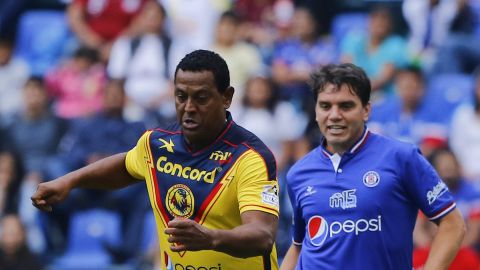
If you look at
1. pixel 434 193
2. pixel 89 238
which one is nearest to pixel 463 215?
pixel 89 238

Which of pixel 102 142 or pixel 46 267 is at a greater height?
pixel 102 142

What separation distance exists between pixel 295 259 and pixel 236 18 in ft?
24.5

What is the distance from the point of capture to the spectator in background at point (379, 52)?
1298cm

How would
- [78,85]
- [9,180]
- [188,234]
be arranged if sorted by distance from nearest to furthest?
1. [188,234]
2. [9,180]
3. [78,85]

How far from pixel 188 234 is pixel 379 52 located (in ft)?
27.9

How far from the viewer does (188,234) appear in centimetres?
498

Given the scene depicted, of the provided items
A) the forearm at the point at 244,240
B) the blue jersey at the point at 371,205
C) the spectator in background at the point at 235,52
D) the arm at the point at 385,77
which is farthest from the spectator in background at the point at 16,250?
the forearm at the point at 244,240

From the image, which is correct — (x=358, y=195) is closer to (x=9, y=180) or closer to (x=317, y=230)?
(x=317, y=230)

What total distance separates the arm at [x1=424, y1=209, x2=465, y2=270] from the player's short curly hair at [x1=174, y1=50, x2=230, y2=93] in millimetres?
1387

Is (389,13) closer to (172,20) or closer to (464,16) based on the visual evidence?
(464,16)

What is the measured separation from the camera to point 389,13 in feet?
43.6

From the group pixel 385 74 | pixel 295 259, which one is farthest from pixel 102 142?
pixel 295 259

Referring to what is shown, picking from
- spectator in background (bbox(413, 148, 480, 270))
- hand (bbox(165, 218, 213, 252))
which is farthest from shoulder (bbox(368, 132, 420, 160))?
spectator in background (bbox(413, 148, 480, 270))

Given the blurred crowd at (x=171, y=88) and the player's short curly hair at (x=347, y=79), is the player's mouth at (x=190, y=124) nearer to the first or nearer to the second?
the player's short curly hair at (x=347, y=79)
